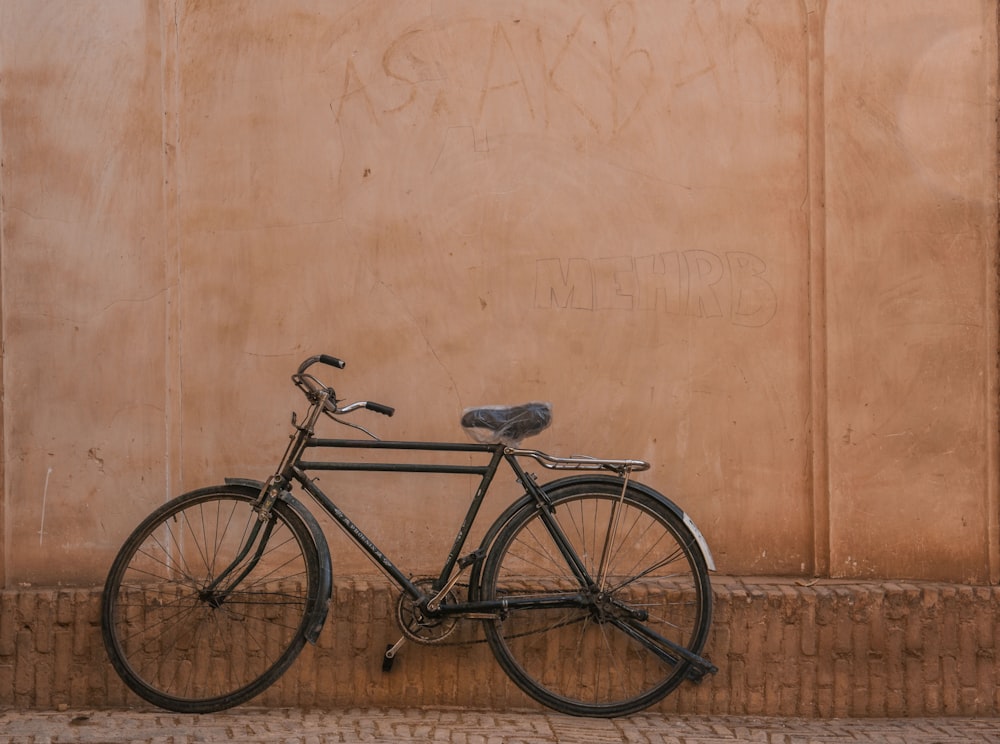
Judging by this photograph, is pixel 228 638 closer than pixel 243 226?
Yes

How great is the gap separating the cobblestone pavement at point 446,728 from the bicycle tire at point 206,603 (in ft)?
0.43

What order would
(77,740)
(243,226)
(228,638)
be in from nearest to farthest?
(77,740), (228,638), (243,226)

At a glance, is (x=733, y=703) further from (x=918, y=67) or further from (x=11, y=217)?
(x=11, y=217)

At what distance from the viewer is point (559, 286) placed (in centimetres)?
475

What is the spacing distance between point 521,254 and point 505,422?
2.99ft

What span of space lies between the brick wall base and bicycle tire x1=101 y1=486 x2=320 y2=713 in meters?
0.18

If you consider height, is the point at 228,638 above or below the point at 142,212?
below

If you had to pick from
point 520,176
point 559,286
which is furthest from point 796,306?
point 520,176

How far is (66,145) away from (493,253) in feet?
6.24

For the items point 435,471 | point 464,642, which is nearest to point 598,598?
point 464,642

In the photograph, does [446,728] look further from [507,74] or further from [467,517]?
[507,74]

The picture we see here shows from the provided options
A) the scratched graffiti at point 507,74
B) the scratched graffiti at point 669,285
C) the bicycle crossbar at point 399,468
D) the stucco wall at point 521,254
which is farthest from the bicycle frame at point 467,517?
the scratched graffiti at point 507,74

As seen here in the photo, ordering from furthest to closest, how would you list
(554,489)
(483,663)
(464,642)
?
(483,663) < (464,642) < (554,489)

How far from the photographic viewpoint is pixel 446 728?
4.21 meters
